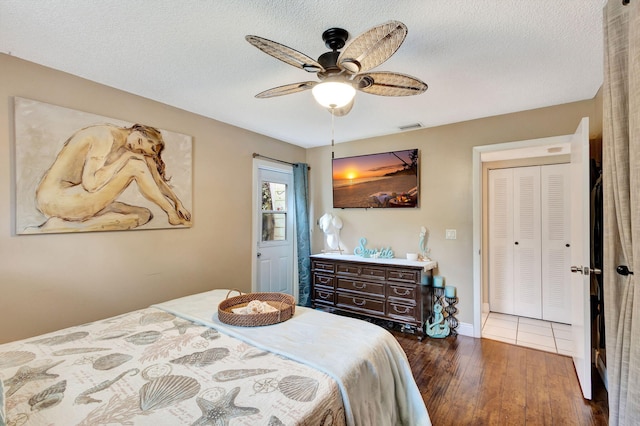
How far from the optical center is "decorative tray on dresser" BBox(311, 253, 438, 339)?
124 inches

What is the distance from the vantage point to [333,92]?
164 cm

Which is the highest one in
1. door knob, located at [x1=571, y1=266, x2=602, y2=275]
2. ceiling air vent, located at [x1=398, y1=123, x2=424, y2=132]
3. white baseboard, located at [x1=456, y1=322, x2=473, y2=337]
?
ceiling air vent, located at [x1=398, y1=123, x2=424, y2=132]

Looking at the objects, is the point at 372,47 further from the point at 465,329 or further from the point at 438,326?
the point at 465,329

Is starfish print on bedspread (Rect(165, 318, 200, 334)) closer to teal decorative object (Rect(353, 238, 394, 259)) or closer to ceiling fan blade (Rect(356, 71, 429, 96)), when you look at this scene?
ceiling fan blade (Rect(356, 71, 429, 96))

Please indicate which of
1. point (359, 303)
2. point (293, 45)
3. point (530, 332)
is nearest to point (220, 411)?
point (293, 45)

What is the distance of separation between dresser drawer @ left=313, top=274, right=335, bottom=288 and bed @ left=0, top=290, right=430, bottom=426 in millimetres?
1900

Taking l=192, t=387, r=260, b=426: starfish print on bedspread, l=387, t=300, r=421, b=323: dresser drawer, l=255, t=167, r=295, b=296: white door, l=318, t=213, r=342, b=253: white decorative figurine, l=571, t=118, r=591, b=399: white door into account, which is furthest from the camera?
l=318, t=213, r=342, b=253: white decorative figurine

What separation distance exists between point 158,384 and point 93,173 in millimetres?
1875

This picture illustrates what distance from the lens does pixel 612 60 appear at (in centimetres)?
117

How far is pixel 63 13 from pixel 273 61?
3.72 feet

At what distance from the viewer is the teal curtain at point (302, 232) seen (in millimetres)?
4152

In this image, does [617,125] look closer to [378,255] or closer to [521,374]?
[521,374]

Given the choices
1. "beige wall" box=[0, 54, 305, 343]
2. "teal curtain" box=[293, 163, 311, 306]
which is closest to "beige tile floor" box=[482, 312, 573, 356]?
"teal curtain" box=[293, 163, 311, 306]

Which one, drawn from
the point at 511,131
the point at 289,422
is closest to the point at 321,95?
the point at 289,422
